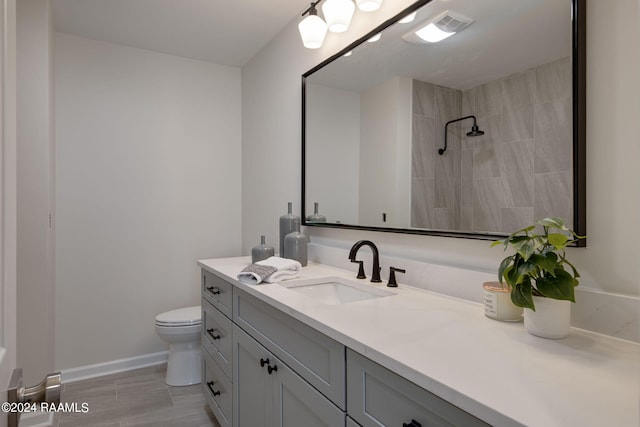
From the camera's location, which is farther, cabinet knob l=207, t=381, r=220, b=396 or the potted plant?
cabinet knob l=207, t=381, r=220, b=396

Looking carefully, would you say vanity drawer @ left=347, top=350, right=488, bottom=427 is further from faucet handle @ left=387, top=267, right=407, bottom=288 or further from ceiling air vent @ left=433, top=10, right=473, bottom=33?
ceiling air vent @ left=433, top=10, right=473, bottom=33

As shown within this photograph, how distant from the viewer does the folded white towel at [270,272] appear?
1.56 m

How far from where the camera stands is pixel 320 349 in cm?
104

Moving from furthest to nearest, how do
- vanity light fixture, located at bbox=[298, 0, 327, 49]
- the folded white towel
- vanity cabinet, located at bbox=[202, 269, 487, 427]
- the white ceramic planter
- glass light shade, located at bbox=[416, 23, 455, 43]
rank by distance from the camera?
1. vanity light fixture, located at bbox=[298, 0, 327, 49]
2. the folded white towel
3. glass light shade, located at bbox=[416, 23, 455, 43]
4. the white ceramic planter
5. vanity cabinet, located at bbox=[202, 269, 487, 427]

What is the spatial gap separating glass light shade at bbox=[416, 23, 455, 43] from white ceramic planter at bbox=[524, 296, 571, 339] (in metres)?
1.03

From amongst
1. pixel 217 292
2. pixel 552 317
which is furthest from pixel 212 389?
pixel 552 317

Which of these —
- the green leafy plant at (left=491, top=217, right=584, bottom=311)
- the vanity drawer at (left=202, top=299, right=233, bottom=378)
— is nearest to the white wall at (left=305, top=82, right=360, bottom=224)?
the vanity drawer at (left=202, top=299, right=233, bottom=378)

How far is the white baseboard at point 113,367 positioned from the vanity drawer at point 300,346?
1718mm

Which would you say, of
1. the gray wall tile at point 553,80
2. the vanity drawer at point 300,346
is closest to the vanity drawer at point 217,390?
the vanity drawer at point 300,346

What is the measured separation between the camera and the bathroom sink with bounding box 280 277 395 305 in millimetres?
1578

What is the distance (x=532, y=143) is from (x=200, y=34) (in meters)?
2.38

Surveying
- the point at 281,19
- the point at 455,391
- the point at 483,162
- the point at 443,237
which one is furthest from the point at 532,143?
the point at 281,19

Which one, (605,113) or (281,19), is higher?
(281,19)

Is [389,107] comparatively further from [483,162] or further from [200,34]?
[200,34]
